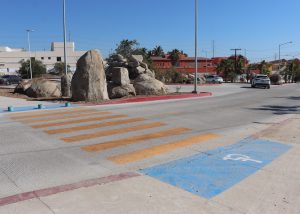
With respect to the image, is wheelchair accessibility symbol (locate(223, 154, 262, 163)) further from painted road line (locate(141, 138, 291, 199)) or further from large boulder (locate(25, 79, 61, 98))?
large boulder (locate(25, 79, 61, 98))

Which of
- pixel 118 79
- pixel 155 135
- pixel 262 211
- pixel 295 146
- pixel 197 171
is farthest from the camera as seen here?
pixel 118 79

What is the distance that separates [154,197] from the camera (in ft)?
17.7

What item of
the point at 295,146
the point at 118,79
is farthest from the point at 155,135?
the point at 118,79

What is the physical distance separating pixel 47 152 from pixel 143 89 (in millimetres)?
18000

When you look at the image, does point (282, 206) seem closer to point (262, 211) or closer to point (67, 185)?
point (262, 211)

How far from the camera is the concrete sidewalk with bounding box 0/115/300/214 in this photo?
196 inches

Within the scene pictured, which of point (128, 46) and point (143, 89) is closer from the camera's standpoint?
point (143, 89)

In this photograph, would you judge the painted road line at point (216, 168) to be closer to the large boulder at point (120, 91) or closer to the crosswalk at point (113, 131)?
the crosswalk at point (113, 131)

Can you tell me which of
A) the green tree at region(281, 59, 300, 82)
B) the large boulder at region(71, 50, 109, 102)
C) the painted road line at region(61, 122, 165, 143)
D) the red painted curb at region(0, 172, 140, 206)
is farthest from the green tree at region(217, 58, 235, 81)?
the red painted curb at region(0, 172, 140, 206)

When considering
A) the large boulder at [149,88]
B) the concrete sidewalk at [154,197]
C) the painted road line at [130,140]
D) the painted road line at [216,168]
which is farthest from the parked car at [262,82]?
the concrete sidewalk at [154,197]

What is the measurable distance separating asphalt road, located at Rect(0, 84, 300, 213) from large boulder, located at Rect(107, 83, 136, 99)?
27.1ft

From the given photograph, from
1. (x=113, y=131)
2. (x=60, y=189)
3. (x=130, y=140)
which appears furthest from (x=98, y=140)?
(x=60, y=189)

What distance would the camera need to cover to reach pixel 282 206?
5.20 m

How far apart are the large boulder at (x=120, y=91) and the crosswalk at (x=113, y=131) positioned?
8.64 m
